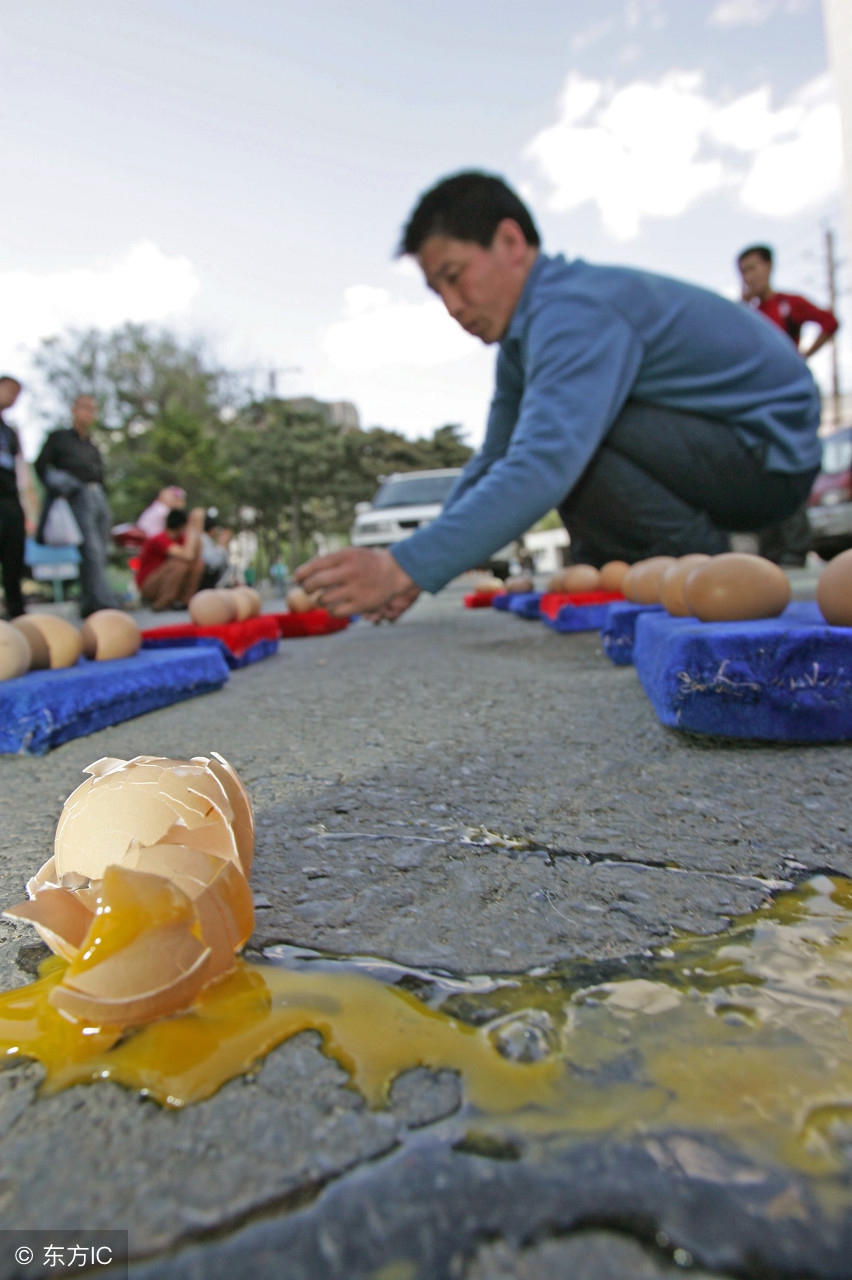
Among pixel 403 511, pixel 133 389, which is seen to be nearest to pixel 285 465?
pixel 133 389

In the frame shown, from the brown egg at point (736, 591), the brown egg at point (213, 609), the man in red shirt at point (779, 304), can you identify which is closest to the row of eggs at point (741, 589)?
the brown egg at point (736, 591)

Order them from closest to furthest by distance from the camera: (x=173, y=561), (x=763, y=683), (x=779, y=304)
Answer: (x=763, y=683), (x=779, y=304), (x=173, y=561)

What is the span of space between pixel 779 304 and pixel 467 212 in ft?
10.4

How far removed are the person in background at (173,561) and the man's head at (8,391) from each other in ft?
5.88

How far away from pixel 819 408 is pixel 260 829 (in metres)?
2.93

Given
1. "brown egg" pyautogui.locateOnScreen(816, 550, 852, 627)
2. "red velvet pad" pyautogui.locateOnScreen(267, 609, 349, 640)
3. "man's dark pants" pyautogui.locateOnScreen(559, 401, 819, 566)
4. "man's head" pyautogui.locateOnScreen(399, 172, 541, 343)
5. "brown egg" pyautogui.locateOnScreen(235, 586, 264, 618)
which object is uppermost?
"man's head" pyautogui.locateOnScreen(399, 172, 541, 343)

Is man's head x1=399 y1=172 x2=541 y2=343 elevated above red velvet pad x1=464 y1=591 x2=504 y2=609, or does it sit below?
above

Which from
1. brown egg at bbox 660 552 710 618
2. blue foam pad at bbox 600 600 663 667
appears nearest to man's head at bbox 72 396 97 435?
blue foam pad at bbox 600 600 663 667

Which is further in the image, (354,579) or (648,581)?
(648,581)

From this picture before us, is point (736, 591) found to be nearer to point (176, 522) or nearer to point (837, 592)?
point (837, 592)

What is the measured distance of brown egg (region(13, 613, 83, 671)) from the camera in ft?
7.14

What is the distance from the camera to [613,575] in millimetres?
3631

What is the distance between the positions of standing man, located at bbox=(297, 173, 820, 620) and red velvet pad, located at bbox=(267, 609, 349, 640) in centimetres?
193

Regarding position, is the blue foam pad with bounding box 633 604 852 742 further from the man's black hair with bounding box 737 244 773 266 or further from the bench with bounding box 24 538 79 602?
the bench with bounding box 24 538 79 602
